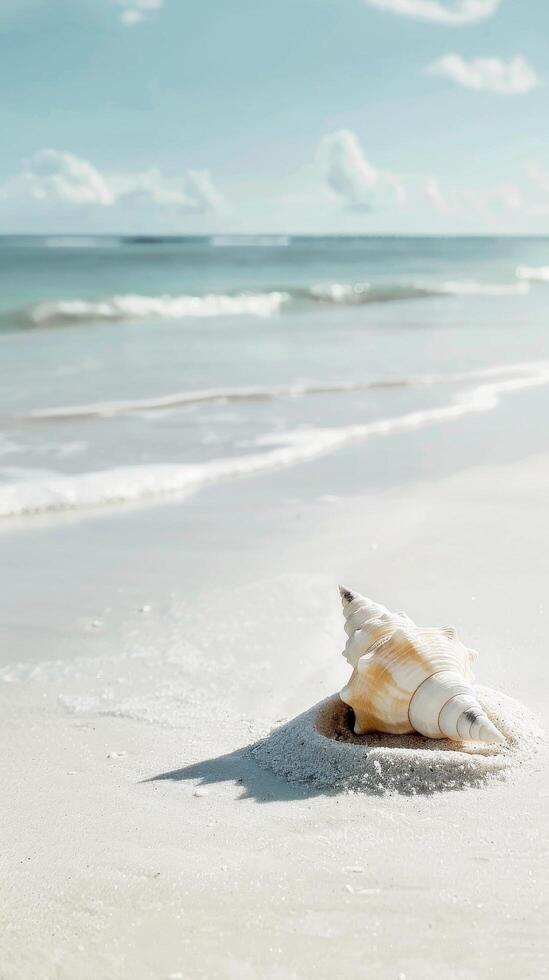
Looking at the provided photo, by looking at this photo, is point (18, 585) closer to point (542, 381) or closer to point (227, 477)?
point (227, 477)

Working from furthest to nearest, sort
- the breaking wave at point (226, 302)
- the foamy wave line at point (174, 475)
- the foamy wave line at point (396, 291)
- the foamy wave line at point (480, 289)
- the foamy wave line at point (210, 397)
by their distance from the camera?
the foamy wave line at point (480, 289), the foamy wave line at point (396, 291), the breaking wave at point (226, 302), the foamy wave line at point (210, 397), the foamy wave line at point (174, 475)

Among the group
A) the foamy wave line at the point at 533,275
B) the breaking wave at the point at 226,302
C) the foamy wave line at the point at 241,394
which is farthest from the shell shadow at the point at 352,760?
the foamy wave line at the point at 533,275

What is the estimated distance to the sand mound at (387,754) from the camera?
2660 millimetres

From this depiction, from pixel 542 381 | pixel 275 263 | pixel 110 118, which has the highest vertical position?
pixel 110 118

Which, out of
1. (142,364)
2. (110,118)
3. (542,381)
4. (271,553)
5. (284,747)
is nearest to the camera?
(284,747)

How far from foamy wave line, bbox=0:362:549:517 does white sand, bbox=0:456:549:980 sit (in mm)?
1232

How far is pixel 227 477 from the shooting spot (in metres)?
7.27

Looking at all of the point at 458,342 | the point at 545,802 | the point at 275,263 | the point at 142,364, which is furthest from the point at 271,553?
the point at 275,263

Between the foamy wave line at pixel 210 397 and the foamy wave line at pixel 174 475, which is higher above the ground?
the foamy wave line at pixel 210 397

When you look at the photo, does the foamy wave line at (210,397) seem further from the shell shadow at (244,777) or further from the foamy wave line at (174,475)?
the shell shadow at (244,777)

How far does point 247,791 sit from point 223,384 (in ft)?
30.3

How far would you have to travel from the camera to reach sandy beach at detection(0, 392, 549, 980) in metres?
2.15

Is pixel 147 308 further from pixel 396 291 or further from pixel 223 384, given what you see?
pixel 223 384

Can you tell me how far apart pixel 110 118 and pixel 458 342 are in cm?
6766
